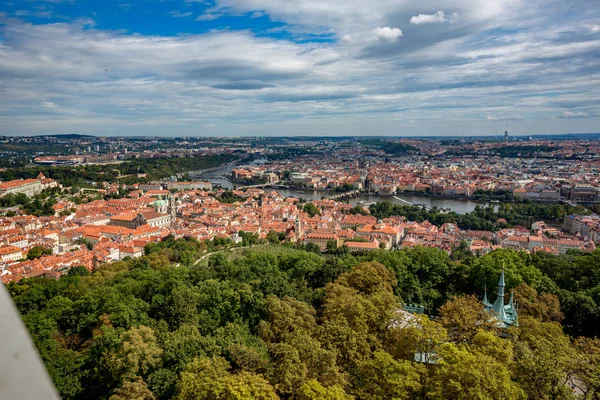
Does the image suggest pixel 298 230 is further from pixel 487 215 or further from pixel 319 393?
pixel 319 393

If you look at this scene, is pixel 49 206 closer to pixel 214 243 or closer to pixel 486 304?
pixel 214 243

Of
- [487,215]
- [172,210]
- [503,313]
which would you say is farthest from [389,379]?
[487,215]

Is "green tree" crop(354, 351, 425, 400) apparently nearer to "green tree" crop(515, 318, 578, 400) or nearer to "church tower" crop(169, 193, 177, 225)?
"green tree" crop(515, 318, 578, 400)

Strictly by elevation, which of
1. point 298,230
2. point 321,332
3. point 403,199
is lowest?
point 403,199

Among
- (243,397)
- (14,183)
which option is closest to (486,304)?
(243,397)

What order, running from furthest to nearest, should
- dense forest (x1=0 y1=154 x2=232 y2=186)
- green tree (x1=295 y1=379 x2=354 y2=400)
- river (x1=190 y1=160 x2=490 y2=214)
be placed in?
dense forest (x1=0 y1=154 x2=232 y2=186) → river (x1=190 y1=160 x2=490 y2=214) → green tree (x1=295 y1=379 x2=354 y2=400)

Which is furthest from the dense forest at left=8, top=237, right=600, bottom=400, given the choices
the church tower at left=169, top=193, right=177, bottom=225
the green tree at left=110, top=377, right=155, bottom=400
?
the church tower at left=169, top=193, right=177, bottom=225
